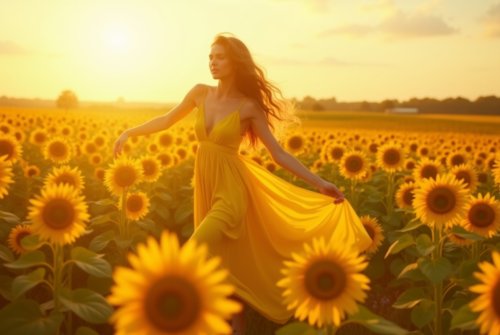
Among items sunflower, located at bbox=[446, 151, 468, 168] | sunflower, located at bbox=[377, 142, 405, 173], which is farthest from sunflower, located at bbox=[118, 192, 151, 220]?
sunflower, located at bbox=[446, 151, 468, 168]

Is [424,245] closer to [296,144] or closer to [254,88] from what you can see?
[254,88]

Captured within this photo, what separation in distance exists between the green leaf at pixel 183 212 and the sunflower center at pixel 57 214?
4220 mm

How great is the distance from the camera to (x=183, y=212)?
780cm

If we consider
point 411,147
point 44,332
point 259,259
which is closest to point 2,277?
point 44,332

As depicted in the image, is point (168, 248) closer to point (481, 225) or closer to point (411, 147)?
point (481, 225)

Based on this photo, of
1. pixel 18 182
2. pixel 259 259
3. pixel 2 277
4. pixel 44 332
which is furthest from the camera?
pixel 18 182

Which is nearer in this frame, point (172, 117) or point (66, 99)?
point (172, 117)

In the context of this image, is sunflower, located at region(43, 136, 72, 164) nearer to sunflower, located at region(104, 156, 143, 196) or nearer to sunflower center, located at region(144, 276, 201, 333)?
sunflower, located at region(104, 156, 143, 196)

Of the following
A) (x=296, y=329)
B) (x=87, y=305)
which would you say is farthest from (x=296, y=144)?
(x=296, y=329)

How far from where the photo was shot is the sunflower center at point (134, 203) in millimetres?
6129

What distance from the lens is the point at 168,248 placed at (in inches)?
82.0

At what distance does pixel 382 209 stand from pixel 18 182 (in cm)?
522

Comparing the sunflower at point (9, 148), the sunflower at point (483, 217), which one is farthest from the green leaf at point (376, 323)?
the sunflower at point (9, 148)

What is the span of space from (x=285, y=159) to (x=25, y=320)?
2569 millimetres
